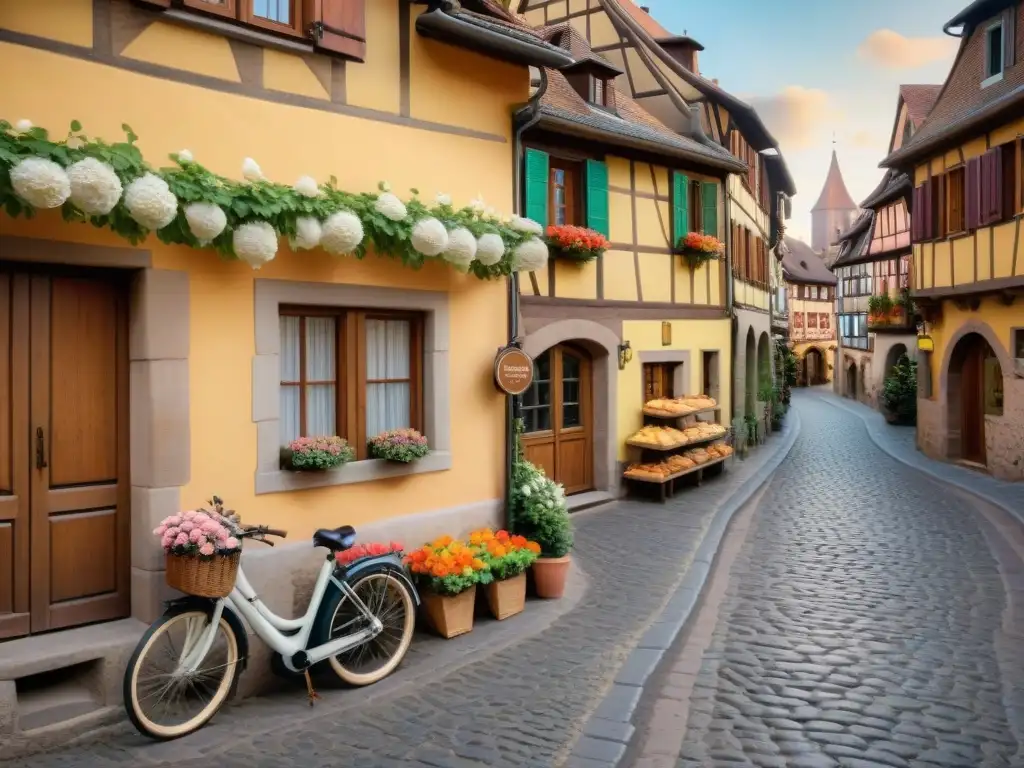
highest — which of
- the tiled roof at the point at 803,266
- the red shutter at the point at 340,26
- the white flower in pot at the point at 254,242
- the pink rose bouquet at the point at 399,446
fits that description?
A: the tiled roof at the point at 803,266

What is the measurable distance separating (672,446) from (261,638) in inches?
325

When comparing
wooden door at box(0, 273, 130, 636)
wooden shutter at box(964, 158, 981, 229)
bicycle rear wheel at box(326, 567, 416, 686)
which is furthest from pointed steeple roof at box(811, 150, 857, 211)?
wooden door at box(0, 273, 130, 636)

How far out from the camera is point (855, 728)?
4.79m

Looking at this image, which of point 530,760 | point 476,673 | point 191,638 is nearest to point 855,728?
point 530,760

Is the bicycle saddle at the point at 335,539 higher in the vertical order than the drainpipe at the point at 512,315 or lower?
lower

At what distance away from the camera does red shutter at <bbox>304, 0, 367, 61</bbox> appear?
19.0 feet

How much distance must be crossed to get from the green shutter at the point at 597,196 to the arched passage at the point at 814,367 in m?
41.3

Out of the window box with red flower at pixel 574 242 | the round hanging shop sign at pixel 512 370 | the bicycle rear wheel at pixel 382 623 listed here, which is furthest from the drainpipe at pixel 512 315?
the window box with red flower at pixel 574 242

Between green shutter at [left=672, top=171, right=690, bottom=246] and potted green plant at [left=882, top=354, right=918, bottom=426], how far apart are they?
14.8 metres

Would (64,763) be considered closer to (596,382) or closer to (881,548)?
(881,548)

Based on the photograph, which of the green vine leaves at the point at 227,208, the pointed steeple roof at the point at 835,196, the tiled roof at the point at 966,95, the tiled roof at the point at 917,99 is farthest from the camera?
the pointed steeple roof at the point at 835,196

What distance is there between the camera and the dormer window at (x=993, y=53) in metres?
15.0

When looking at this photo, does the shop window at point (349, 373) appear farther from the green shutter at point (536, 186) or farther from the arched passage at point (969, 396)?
the arched passage at point (969, 396)

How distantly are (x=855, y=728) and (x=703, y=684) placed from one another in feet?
3.20
